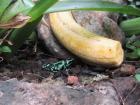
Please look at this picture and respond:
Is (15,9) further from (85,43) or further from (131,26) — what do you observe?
(131,26)

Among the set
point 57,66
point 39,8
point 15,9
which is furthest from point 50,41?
point 39,8

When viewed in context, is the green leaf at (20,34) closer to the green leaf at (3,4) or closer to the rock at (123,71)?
the green leaf at (3,4)

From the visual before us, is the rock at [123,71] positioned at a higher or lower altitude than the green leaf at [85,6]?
lower

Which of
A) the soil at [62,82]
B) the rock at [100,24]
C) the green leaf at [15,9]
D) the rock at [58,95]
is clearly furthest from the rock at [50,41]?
the rock at [58,95]

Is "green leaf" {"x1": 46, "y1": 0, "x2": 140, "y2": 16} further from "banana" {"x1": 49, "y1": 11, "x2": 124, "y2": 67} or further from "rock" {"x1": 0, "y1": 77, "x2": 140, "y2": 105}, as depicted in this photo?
"rock" {"x1": 0, "y1": 77, "x2": 140, "y2": 105}

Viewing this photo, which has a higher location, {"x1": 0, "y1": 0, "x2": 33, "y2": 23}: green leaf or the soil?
{"x1": 0, "y1": 0, "x2": 33, "y2": 23}: green leaf

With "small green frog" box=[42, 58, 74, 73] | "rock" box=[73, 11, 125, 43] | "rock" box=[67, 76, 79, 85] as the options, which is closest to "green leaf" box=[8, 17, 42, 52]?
"small green frog" box=[42, 58, 74, 73]

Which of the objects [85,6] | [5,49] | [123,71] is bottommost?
[123,71]

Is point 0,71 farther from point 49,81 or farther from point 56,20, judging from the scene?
point 56,20
